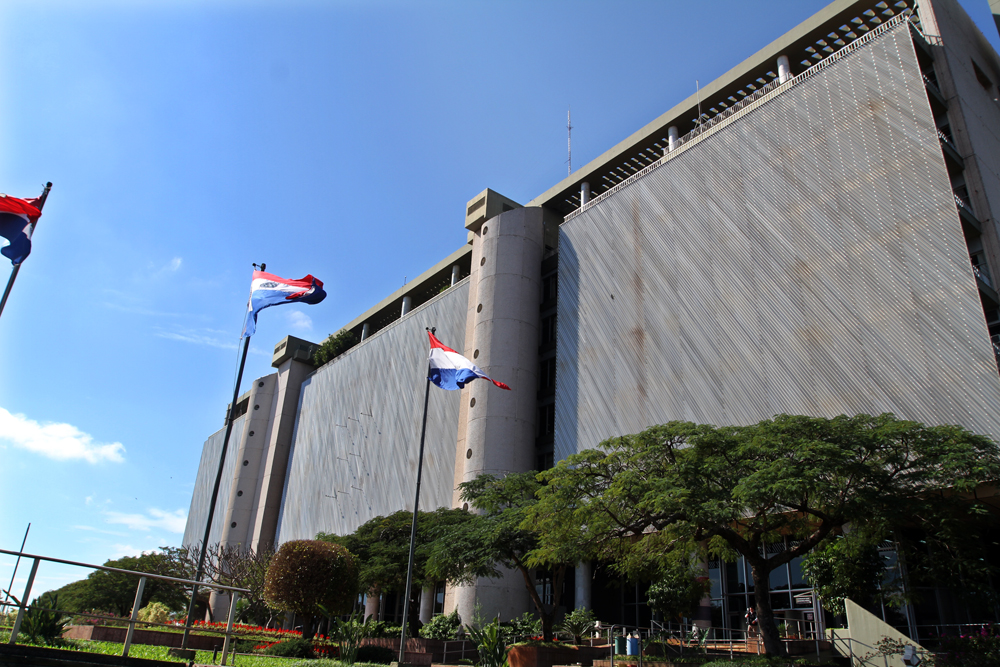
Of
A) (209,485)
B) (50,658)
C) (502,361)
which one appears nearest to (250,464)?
(209,485)

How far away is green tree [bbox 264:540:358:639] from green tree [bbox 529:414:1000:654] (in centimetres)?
772

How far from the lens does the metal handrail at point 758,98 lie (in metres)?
30.0

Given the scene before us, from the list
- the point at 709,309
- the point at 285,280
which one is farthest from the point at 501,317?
the point at 285,280

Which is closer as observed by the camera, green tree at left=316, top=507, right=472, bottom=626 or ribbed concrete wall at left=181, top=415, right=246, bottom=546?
green tree at left=316, top=507, right=472, bottom=626

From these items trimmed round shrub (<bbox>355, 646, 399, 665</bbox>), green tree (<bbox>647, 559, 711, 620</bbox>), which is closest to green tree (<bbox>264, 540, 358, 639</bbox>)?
trimmed round shrub (<bbox>355, 646, 399, 665</bbox>)

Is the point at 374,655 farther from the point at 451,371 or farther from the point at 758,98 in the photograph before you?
the point at 758,98

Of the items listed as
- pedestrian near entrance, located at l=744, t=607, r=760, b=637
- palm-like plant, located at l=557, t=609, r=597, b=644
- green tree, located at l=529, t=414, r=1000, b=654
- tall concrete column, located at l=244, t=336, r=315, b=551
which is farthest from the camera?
tall concrete column, located at l=244, t=336, r=315, b=551

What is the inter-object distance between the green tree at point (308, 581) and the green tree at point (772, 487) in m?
7.72

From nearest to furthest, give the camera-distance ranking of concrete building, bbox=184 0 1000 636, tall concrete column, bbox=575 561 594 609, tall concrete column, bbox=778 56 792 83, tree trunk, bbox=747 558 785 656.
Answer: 1. tree trunk, bbox=747 558 785 656
2. concrete building, bbox=184 0 1000 636
3. tall concrete column, bbox=778 56 792 83
4. tall concrete column, bbox=575 561 594 609

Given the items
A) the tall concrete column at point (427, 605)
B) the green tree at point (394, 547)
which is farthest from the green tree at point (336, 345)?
the green tree at point (394, 547)

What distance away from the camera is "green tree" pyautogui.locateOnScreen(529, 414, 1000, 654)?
1812 cm

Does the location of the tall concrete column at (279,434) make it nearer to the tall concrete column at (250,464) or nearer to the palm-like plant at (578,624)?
the tall concrete column at (250,464)

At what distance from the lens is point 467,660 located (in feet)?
91.6

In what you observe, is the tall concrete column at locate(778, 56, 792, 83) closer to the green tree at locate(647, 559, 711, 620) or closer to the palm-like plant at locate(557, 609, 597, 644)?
the green tree at locate(647, 559, 711, 620)
